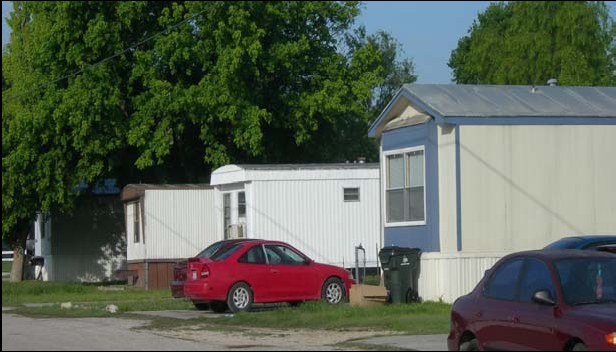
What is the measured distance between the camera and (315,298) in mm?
24281

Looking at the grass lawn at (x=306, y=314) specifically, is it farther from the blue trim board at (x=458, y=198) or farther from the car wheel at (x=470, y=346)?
the car wheel at (x=470, y=346)

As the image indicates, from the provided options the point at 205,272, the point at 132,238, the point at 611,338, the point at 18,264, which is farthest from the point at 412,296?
the point at 18,264

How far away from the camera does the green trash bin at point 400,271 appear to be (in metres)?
23.7

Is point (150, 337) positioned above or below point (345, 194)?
below

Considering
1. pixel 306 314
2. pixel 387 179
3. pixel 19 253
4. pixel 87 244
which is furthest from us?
pixel 87 244

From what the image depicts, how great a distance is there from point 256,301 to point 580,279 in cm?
1155

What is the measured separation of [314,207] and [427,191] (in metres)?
7.16

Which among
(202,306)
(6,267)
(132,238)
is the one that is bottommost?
(202,306)

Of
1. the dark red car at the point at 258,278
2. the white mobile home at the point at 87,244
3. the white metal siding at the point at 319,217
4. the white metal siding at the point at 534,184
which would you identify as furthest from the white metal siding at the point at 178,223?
the white metal siding at the point at 534,184

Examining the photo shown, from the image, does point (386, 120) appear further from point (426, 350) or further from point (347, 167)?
point (426, 350)

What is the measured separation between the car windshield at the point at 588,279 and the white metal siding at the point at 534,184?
32.9 feet

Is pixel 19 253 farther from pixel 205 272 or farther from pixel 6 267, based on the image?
pixel 6 267

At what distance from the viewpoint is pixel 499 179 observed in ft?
77.9

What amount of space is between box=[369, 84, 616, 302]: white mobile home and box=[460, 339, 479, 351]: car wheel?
9729 millimetres
